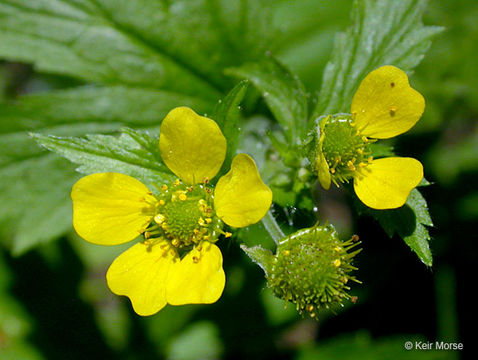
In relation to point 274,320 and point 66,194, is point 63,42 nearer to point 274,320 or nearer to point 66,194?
point 66,194

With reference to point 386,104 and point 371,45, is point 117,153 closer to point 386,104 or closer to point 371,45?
point 386,104

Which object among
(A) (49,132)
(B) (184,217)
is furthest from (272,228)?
(A) (49,132)

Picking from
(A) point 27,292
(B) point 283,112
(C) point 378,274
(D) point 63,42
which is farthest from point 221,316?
(D) point 63,42

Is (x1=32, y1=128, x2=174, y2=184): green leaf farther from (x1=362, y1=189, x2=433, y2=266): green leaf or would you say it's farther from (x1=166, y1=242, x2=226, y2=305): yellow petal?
(x1=362, y1=189, x2=433, y2=266): green leaf

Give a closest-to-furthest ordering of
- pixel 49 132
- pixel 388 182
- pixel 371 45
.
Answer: pixel 388 182
pixel 371 45
pixel 49 132
